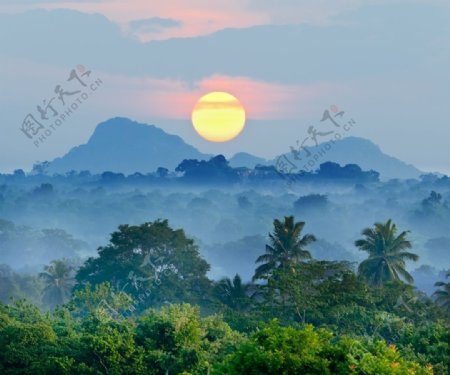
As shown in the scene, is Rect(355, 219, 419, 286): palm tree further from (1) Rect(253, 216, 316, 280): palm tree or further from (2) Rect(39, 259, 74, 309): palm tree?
(2) Rect(39, 259, 74, 309): palm tree

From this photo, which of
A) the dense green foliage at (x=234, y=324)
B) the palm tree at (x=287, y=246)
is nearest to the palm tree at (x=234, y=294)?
the dense green foliage at (x=234, y=324)

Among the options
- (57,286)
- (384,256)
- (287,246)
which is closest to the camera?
(287,246)

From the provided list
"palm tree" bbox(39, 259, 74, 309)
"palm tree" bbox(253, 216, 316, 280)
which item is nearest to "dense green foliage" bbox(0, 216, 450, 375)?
"palm tree" bbox(253, 216, 316, 280)

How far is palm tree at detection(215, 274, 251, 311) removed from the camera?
50.7 metres

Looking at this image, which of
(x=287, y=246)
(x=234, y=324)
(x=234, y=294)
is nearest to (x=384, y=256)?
(x=287, y=246)

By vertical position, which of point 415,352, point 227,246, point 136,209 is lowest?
point 415,352

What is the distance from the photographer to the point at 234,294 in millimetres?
51094

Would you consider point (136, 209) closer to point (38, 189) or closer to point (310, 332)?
point (38, 189)

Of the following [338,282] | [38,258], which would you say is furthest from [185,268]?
[38,258]

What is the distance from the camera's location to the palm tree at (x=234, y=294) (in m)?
50.7

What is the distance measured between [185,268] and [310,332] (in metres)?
44.4

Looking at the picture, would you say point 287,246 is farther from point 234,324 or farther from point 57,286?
point 57,286

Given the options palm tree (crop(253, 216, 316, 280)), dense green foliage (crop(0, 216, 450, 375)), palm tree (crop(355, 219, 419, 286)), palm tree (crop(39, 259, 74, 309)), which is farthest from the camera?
palm tree (crop(39, 259, 74, 309))

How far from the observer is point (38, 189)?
19450 cm
